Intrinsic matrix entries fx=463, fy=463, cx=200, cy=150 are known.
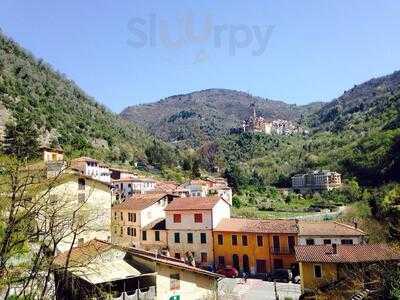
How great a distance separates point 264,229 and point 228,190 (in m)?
39.1

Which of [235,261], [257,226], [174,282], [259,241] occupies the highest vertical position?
[257,226]

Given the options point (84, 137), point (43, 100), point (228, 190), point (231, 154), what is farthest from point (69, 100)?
point (231, 154)

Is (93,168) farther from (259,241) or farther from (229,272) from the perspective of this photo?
(259,241)

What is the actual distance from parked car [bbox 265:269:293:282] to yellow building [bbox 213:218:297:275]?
0.74 meters

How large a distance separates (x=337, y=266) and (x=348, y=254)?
4.18ft

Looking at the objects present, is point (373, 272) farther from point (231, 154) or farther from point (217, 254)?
point (231, 154)

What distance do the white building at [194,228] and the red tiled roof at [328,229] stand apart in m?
8.88

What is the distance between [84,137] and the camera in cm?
10331

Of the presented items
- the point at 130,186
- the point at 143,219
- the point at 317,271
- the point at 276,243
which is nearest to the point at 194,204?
the point at 143,219

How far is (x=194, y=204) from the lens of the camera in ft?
157

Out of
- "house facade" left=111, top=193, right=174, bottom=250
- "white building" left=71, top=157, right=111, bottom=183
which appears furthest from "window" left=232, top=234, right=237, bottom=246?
"white building" left=71, top=157, right=111, bottom=183

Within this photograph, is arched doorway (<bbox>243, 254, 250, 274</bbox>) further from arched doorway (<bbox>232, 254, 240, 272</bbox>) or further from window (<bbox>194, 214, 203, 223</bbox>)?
window (<bbox>194, 214, 203, 223</bbox>)

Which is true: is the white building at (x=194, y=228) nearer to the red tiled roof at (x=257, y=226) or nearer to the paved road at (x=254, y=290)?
the red tiled roof at (x=257, y=226)

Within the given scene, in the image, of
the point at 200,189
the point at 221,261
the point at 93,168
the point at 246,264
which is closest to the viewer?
the point at 246,264
